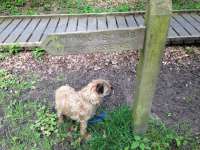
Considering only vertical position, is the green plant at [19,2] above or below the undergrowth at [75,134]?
above

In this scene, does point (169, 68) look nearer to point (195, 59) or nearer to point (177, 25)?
point (195, 59)

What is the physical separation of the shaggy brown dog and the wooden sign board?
Answer: 28.7 inches

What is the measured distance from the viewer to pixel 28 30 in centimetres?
596

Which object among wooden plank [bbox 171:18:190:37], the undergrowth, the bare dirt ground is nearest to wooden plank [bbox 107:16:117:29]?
the bare dirt ground

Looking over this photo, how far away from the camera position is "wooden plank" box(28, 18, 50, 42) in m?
5.57

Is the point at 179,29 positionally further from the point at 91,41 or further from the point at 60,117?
the point at 91,41

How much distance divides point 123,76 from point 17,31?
2.56m

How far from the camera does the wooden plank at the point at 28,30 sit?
18.2ft

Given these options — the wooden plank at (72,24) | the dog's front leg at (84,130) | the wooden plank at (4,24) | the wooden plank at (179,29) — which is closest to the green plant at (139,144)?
the dog's front leg at (84,130)

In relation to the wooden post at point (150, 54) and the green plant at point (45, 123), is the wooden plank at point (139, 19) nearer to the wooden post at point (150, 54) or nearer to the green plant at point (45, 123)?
the green plant at point (45, 123)

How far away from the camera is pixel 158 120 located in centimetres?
350

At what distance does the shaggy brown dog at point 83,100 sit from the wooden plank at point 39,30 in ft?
8.02

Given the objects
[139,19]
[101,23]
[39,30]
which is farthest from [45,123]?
[139,19]

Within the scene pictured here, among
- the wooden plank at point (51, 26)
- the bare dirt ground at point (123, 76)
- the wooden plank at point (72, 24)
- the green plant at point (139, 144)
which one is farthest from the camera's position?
the wooden plank at point (72, 24)
